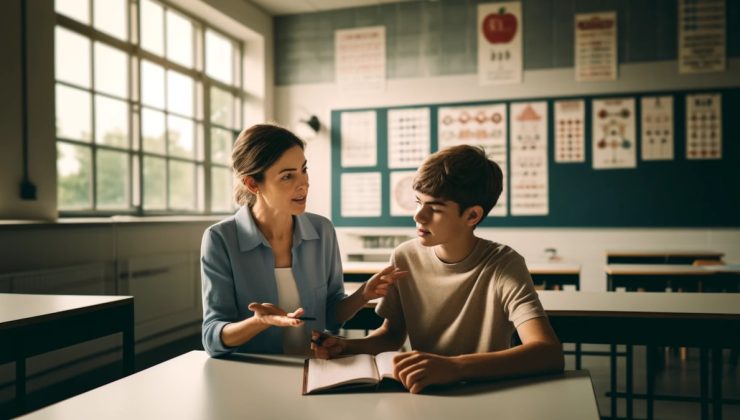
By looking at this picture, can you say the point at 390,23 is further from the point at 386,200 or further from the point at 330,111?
the point at 386,200

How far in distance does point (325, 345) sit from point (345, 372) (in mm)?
201

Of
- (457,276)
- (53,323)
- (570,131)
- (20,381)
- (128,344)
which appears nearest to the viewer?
(457,276)

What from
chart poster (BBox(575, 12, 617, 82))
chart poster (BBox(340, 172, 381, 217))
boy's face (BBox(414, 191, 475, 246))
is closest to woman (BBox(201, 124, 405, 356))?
boy's face (BBox(414, 191, 475, 246))

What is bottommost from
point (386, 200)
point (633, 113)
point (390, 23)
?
point (386, 200)

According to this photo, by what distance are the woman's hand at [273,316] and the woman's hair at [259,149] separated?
479 millimetres

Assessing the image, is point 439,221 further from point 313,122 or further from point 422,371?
point 313,122

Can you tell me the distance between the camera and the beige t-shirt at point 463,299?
1284 mm

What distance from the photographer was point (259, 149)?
1581 millimetres

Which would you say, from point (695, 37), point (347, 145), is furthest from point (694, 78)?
point (347, 145)

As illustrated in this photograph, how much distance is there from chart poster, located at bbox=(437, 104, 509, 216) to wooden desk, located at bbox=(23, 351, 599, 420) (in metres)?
4.35

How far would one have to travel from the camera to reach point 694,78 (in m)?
4.95

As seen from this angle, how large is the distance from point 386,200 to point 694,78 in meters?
2.96

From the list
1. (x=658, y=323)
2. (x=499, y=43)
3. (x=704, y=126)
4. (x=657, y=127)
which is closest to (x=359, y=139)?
(x=499, y=43)

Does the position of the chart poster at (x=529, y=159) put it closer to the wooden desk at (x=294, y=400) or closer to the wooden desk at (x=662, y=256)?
the wooden desk at (x=662, y=256)
